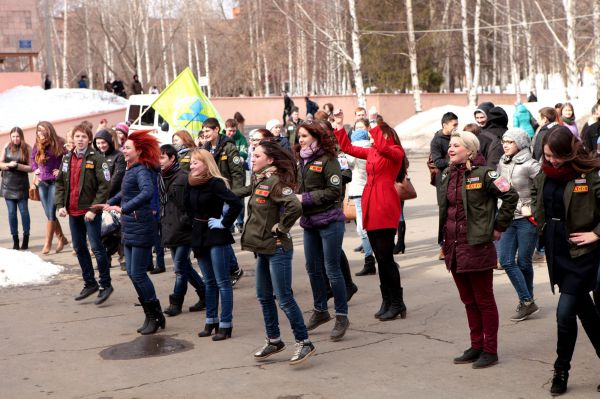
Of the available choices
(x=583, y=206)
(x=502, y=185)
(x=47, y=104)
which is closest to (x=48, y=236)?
(x=502, y=185)

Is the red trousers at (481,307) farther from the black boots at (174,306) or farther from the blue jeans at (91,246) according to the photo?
the blue jeans at (91,246)

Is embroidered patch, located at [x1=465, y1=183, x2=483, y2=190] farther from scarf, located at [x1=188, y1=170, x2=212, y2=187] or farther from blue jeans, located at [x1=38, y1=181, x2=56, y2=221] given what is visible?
blue jeans, located at [x1=38, y1=181, x2=56, y2=221]

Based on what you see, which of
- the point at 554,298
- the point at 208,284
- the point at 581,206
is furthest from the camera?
the point at 554,298

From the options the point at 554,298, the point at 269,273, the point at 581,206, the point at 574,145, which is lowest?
the point at 554,298

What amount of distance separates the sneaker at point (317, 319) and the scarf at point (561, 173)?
9.26 feet

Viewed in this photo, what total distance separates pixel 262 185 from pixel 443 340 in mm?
1960

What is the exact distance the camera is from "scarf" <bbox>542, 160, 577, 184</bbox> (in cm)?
585

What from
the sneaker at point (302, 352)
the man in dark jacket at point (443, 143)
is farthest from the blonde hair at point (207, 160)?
the man in dark jacket at point (443, 143)

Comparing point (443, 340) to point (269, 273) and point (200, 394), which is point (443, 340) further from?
point (200, 394)

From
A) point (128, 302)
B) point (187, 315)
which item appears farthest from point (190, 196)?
point (128, 302)

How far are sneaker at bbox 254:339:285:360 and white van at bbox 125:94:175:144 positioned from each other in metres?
17.1

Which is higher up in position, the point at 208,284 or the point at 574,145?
the point at 574,145

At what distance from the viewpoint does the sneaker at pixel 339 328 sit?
300 inches

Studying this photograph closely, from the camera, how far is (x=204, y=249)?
779cm
